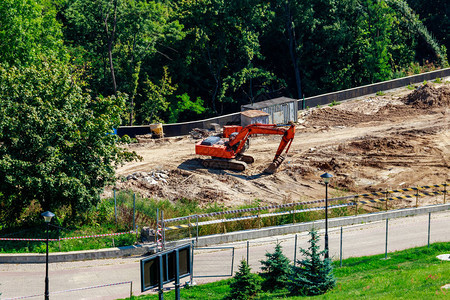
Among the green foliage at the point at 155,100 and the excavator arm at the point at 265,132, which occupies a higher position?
the green foliage at the point at 155,100

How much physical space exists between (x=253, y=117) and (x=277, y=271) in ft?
76.1

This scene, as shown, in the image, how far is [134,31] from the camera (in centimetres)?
4906

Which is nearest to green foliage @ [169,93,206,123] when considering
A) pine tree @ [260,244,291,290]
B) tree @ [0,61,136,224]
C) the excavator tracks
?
the excavator tracks

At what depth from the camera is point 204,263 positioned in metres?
24.5

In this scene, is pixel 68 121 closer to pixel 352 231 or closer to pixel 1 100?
pixel 1 100

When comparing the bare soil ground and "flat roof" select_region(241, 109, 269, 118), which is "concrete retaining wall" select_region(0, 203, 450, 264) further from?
"flat roof" select_region(241, 109, 269, 118)

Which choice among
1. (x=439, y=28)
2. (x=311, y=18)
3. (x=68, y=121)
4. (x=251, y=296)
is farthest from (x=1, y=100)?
(x=439, y=28)

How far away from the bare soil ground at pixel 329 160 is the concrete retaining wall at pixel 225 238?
7.19 feet

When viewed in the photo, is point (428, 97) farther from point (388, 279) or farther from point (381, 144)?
point (388, 279)

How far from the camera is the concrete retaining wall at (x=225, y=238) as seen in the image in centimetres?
2497

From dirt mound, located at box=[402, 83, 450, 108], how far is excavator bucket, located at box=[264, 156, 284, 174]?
53.9 ft

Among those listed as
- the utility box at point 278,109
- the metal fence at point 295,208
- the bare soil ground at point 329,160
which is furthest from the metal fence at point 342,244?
the utility box at point 278,109

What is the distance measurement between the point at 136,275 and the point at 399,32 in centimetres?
4432

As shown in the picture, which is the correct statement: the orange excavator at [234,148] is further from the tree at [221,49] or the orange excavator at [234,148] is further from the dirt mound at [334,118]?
the tree at [221,49]
